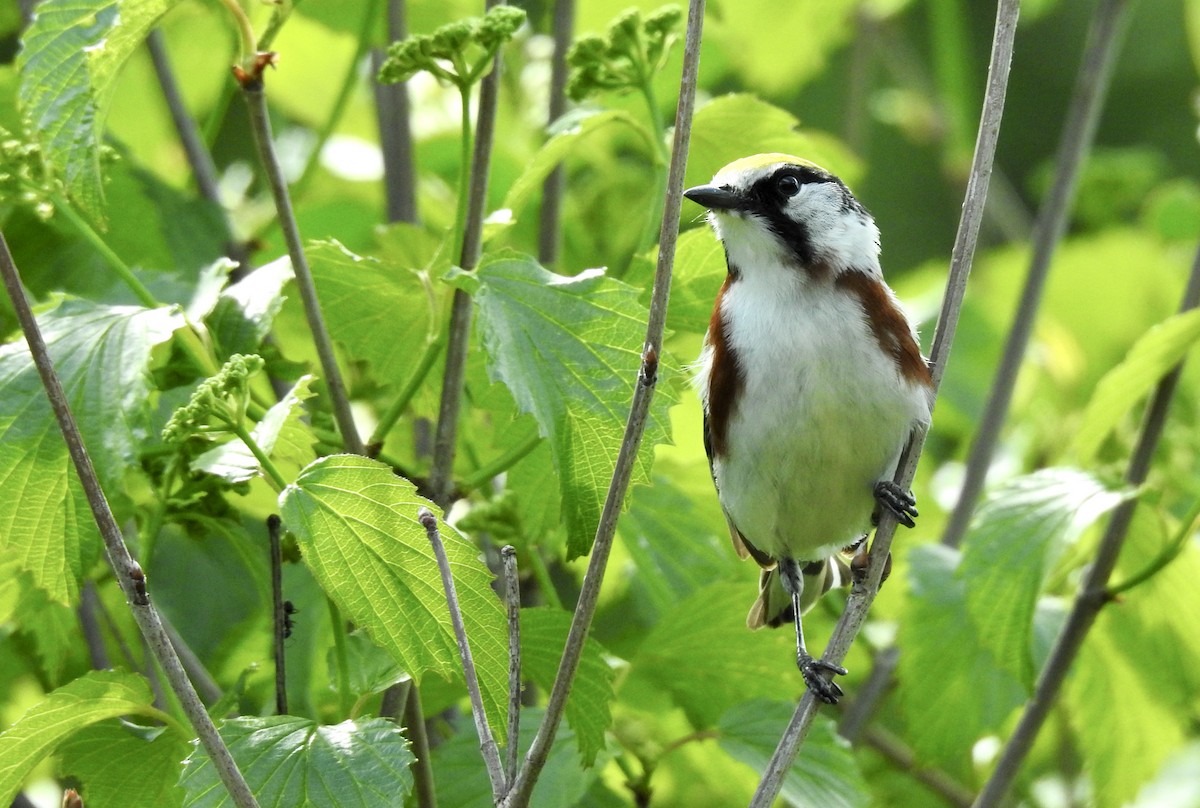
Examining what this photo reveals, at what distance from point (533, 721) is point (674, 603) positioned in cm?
39

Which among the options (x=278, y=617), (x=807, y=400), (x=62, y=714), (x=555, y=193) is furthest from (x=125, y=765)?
(x=555, y=193)

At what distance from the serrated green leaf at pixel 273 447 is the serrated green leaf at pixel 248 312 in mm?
158

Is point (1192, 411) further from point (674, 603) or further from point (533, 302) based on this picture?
point (533, 302)

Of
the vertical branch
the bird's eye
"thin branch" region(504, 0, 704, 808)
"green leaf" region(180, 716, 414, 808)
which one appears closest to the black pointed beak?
the bird's eye

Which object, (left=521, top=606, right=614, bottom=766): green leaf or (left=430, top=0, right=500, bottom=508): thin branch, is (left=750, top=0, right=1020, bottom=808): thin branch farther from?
(left=430, top=0, right=500, bottom=508): thin branch

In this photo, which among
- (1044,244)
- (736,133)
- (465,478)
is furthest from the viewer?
(1044,244)

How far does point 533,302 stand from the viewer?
1999 mm

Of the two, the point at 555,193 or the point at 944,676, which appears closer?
the point at 944,676

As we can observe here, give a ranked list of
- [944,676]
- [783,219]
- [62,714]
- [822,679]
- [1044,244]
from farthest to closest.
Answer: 1. [1044,244]
2. [944,676]
3. [783,219]
4. [822,679]
5. [62,714]

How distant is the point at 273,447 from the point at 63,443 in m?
0.28

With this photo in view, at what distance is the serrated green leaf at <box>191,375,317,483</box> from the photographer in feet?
5.99

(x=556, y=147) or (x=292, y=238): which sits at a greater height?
(x=556, y=147)

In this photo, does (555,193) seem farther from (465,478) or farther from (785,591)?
(785,591)

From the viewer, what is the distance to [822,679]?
83.6 inches
